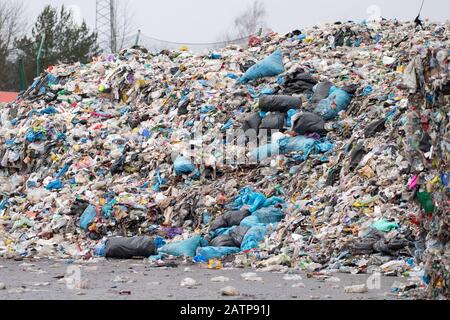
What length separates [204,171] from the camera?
40.1 ft

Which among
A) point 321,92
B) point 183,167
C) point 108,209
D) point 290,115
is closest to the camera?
point 108,209

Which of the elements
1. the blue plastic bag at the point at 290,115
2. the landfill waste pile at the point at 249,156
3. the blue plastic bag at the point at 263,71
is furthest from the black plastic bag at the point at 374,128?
the blue plastic bag at the point at 263,71

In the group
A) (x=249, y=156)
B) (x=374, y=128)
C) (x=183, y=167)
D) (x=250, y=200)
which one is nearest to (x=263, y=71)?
(x=249, y=156)

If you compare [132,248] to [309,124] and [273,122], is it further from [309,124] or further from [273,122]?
[309,124]

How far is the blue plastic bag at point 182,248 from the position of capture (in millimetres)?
10273

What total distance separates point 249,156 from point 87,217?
252 cm

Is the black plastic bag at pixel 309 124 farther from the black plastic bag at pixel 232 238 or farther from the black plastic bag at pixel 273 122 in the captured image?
the black plastic bag at pixel 232 238

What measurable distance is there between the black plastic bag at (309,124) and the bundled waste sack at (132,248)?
10.1 ft

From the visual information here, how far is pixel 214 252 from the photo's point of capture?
10008 millimetres

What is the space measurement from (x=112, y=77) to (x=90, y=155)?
2708 mm

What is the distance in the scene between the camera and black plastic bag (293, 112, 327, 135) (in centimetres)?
1224

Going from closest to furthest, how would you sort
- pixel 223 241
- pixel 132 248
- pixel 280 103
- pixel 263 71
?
pixel 223 241, pixel 132 248, pixel 280 103, pixel 263 71

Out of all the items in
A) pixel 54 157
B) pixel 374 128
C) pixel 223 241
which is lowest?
pixel 223 241

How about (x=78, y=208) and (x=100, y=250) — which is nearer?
(x=100, y=250)
